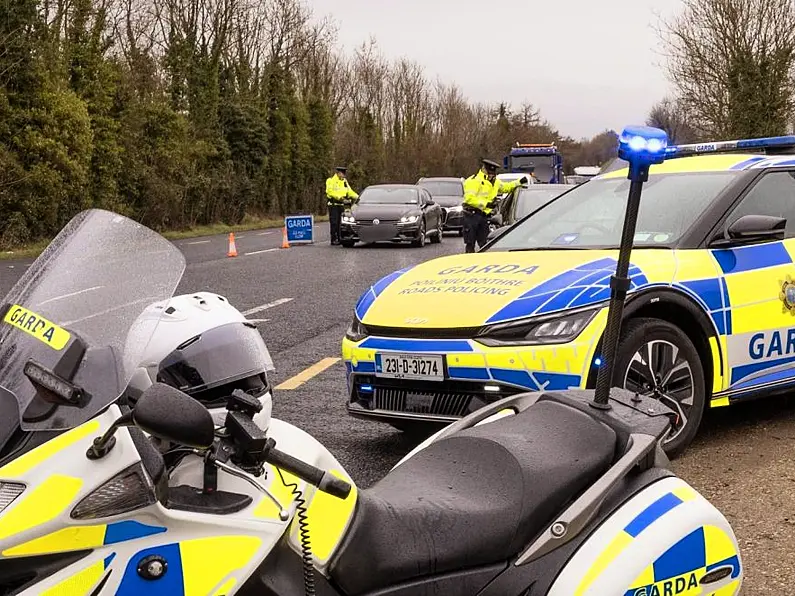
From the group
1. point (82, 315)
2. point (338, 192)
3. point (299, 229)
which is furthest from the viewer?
point (299, 229)

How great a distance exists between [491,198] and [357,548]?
554 inches

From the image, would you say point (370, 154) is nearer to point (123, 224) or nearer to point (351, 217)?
point (351, 217)

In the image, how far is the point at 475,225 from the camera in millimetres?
15898

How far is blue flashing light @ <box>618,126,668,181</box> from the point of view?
240 centimetres

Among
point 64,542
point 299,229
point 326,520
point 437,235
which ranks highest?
point 64,542

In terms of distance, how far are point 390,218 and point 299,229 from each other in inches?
133

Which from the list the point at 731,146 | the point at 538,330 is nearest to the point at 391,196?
the point at 731,146

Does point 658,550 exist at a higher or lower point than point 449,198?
higher

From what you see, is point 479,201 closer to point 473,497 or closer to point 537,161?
point 473,497

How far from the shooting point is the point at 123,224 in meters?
2.25

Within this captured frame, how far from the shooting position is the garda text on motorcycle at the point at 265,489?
5.18ft

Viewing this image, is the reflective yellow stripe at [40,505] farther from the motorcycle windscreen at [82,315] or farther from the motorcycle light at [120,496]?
the motorcycle windscreen at [82,315]

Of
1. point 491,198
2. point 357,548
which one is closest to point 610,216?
point 357,548

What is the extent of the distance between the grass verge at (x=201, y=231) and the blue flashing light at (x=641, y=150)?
16743 millimetres
